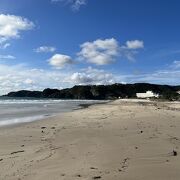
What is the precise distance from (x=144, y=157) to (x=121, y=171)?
5.03ft

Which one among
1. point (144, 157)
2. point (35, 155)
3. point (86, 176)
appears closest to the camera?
point (86, 176)

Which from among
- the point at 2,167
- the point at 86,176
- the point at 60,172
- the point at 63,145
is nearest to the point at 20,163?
the point at 2,167

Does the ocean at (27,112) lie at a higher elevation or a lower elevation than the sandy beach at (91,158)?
higher

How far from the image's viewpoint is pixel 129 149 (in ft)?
30.8

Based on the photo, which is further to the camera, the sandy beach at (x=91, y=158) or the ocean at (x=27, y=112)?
the ocean at (x=27, y=112)

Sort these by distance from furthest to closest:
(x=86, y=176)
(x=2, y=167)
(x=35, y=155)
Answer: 1. (x=35, y=155)
2. (x=2, y=167)
3. (x=86, y=176)

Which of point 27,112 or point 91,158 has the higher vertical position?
point 27,112

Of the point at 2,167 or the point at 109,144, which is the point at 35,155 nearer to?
the point at 2,167

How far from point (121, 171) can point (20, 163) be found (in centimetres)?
239

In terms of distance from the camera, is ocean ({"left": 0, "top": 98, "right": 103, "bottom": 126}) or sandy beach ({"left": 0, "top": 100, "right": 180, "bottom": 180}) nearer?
sandy beach ({"left": 0, "top": 100, "right": 180, "bottom": 180})

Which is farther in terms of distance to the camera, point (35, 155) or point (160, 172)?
point (35, 155)

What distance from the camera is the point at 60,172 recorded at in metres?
6.92

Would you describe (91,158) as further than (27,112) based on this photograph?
No

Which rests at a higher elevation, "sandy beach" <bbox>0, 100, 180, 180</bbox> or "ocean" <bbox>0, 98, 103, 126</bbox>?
"ocean" <bbox>0, 98, 103, 126</bbox>
